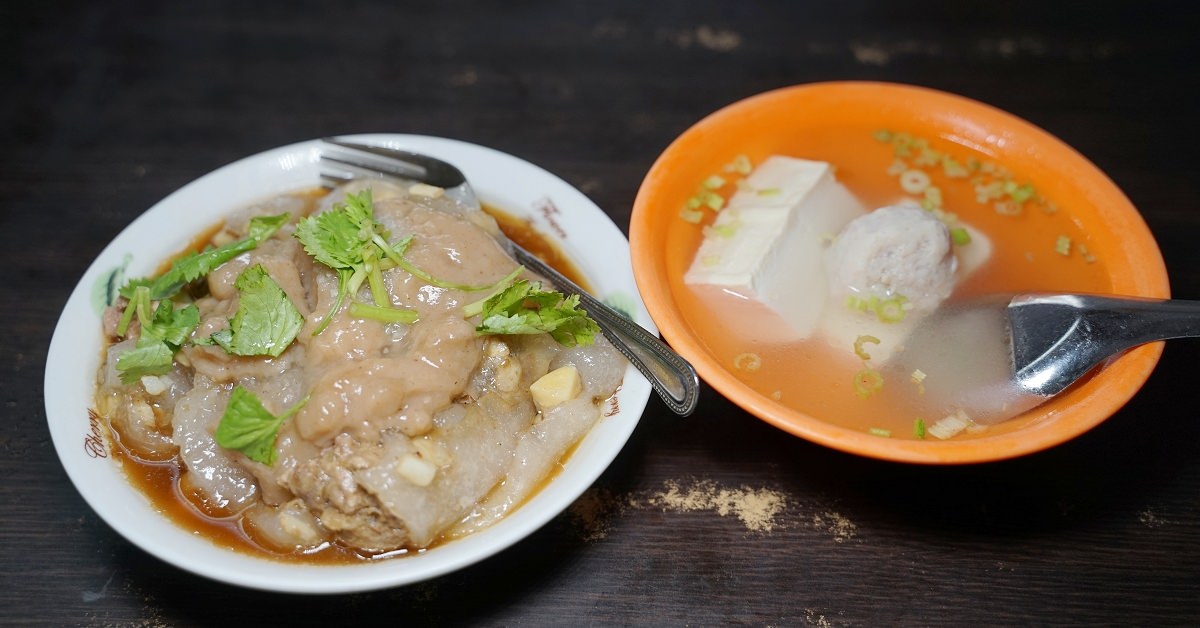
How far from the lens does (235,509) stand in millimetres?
2025

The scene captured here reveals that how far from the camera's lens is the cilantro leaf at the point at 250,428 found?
1.86m

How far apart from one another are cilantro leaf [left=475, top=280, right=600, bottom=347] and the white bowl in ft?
0.59

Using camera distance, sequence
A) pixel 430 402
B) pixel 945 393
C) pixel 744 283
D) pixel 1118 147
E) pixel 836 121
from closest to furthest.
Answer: pixel 430 402
pixel 945 393
pixel 744 283
pixel 836 121
pixel 1118 147

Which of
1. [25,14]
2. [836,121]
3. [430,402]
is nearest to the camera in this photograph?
[430,402]

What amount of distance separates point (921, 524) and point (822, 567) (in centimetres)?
32

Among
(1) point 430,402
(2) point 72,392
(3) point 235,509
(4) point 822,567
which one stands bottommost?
(4) point 822,567

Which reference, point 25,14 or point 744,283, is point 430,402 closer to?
point 744,283

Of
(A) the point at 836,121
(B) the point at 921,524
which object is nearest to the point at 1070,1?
(A) the point at 836,121

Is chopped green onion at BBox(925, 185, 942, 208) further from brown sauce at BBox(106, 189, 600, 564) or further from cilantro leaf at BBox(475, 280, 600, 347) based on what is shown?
brown sauce at BBox(106, 189, 600, 564)

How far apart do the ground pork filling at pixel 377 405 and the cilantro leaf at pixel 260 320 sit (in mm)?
34

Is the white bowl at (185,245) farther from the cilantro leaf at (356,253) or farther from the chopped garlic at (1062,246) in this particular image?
the chopped garlic at (1062,246)

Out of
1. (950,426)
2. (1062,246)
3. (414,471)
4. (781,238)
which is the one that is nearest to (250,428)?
(414,471)

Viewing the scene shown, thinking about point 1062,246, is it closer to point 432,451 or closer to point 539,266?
point 539,266

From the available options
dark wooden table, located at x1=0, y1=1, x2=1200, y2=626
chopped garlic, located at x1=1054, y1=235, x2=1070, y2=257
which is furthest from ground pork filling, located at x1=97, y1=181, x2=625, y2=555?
chopped garlic, located at x1=1054, y1=235, x2=1070, y2=257
